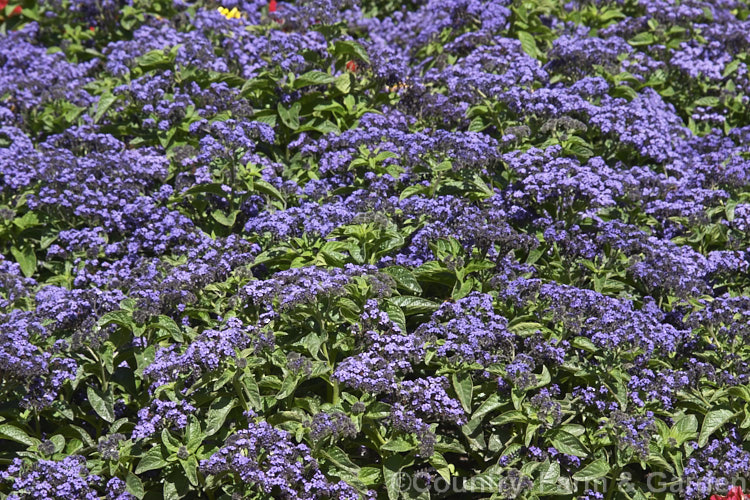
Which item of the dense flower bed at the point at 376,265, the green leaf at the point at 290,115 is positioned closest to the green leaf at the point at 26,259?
the dense flower bed at the point at 376,265

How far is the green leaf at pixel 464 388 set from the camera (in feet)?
18.0

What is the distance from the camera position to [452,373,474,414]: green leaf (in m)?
5.48

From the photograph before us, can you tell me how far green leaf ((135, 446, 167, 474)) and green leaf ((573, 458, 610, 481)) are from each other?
2.55 metres

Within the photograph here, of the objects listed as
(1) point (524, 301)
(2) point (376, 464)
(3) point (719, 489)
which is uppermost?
(1) point (524, 301)

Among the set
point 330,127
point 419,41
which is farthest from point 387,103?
point 419,41

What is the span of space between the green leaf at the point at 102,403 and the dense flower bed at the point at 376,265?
20 mm

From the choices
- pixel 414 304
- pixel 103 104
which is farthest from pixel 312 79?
pixel 414 304

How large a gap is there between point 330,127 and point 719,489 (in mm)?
4357

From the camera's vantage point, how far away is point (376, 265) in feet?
20.7

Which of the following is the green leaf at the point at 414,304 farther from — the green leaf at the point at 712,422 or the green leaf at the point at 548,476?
the green leaf at the point at 712,422

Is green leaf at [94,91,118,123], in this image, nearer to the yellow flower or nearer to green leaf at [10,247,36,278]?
green leaf at [10,247,36,278]

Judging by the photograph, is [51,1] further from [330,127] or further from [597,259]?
[597,259]

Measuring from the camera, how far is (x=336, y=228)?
21.1 feet

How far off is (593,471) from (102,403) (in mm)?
3241
